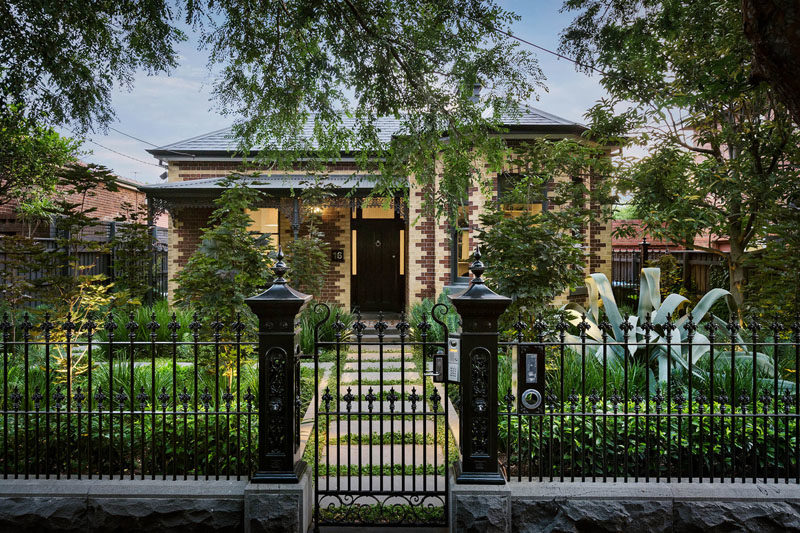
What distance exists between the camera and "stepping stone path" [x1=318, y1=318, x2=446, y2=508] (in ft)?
11.4

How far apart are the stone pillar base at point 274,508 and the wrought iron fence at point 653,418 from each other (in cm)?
145

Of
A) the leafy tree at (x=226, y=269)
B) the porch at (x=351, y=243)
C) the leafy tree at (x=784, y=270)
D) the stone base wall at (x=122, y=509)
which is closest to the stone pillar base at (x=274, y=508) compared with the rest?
the stone base wall at (x=122, y=509)

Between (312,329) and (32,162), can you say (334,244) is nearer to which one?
(312,329)

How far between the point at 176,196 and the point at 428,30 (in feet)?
27.8

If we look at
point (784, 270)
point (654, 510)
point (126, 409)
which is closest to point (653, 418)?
point (654, 510)

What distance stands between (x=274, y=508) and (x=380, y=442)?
32.7 inches

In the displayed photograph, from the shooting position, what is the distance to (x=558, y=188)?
757 centimetres

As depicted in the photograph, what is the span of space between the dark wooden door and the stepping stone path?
243 inches

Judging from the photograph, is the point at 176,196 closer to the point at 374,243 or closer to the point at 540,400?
the point at 374,243

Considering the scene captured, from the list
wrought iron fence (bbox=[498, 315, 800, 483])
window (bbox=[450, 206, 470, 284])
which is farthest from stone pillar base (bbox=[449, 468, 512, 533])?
window (bbox=[450, 206, 470, 284])

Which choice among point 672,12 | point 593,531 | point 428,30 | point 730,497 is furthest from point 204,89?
point 730,497

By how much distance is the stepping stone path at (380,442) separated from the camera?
3467mm

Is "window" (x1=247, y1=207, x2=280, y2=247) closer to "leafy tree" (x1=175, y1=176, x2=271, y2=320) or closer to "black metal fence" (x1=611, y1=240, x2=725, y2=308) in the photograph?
"leafy tree" (x1=175, y1=176, x2=271, y2=320)

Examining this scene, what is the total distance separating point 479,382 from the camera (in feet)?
11.3
